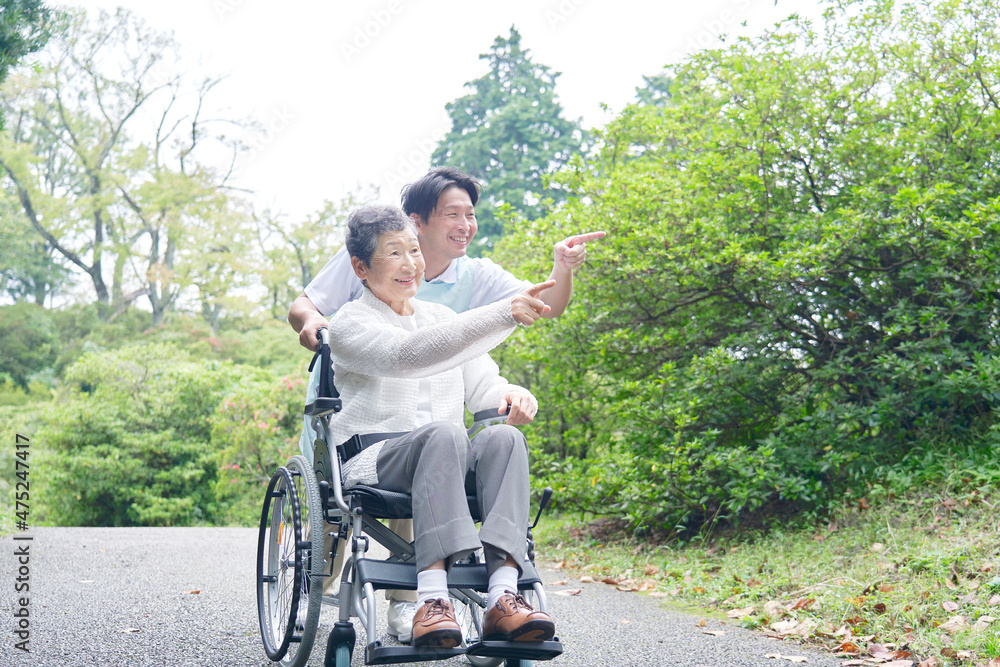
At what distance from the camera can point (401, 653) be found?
6.33 feet

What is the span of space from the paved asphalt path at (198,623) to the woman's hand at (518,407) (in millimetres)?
950

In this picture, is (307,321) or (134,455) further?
(134,455)

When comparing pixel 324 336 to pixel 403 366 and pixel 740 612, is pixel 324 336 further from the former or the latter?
pixel 740 612

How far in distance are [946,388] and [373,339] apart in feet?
11.6

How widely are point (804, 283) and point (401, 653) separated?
12.4ft

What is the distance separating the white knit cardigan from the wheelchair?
0.06 metres

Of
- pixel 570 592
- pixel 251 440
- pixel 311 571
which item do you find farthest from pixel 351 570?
pixel 251 440

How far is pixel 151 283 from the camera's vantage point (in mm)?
22656

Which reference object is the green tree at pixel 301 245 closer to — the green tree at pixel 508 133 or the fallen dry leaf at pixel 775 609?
the green tree at pixel 508 133

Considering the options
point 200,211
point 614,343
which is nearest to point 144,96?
point 200,211

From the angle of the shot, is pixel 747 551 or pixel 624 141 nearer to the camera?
pixel 747 551

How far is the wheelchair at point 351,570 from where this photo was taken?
196cm

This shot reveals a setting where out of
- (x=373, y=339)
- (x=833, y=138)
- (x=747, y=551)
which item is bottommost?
(x=747, y=551)

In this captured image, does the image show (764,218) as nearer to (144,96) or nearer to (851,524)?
(851,524)
